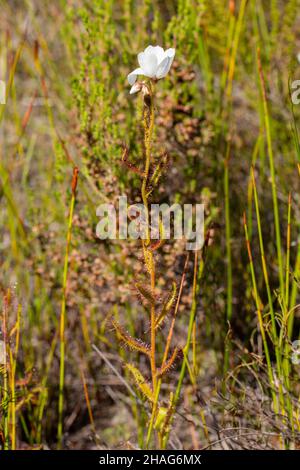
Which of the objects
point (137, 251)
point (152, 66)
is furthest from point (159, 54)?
point (137, 251)

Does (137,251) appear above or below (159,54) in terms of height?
below

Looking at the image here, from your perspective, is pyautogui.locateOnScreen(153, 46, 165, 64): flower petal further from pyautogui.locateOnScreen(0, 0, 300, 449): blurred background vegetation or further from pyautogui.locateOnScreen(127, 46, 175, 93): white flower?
pyautogui.locateOnScreen(0, 0, 300, 449): blurred background vegetation

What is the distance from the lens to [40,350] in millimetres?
1756

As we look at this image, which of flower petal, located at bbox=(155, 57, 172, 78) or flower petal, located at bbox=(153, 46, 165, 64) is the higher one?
flower petal, located at bbox=(153, 46, 165, 64)

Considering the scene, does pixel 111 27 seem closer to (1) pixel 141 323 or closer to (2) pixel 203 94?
(2) pixel 203 94

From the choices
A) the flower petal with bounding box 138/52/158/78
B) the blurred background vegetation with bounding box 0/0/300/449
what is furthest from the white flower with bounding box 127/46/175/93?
the blurred background vegetation with bounding box 0/0/300/449

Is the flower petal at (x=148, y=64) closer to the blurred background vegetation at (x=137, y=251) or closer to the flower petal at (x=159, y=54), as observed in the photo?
the flower petal at (x=159, y=54)

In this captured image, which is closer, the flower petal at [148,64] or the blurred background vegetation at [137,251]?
the flower petal at [148,64]

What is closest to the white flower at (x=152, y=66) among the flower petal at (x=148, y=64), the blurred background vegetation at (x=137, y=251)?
the flower petal at (x=148, y=64)

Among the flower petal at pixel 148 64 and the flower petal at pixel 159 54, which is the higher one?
the flower petal at pixel 159 54

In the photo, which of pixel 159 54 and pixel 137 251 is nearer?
pixel 159 54

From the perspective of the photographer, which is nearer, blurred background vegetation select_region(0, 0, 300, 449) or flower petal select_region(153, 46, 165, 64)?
flower petal select_region(153, 46, 165, 64)

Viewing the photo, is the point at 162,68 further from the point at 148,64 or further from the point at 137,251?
the point at 137,251
